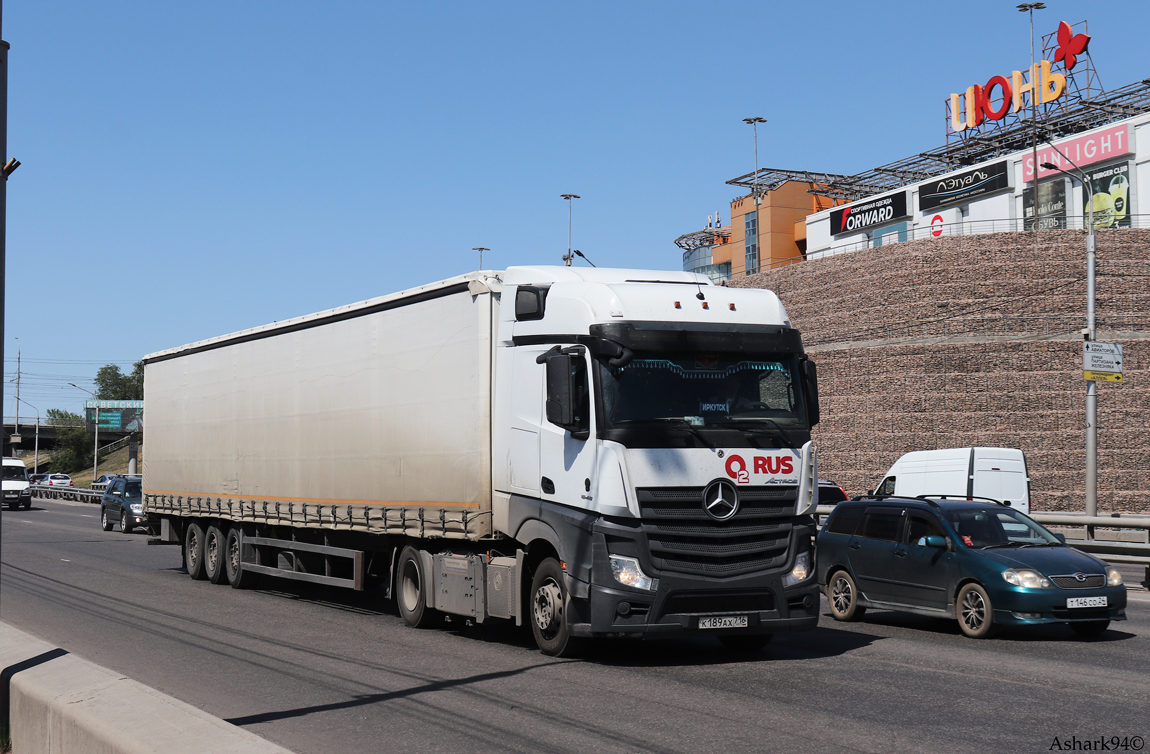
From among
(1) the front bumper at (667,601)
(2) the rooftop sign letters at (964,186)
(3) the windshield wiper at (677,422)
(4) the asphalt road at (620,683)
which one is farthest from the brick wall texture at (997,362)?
(3) the windshield wiper at (677,422)

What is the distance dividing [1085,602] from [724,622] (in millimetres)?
4430

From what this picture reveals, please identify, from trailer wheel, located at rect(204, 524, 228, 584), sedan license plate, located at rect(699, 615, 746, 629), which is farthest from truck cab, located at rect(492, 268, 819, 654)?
trailer wheel, located at rect(204, 524, 228, 584)

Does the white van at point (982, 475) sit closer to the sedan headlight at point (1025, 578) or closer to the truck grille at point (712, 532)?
the sedan headlight at point (1025, 578)

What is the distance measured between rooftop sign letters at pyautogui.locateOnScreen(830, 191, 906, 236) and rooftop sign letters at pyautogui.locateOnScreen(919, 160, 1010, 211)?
209 cm

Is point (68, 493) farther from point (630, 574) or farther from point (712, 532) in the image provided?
point (712, 532)

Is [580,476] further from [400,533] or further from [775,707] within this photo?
[400,533]

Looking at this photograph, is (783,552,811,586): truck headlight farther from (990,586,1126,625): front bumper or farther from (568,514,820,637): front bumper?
(990,586,1126,625): front bumper

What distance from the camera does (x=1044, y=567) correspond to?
473 inches

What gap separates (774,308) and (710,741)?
5042mm

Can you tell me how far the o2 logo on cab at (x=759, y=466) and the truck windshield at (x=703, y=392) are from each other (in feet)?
0.98

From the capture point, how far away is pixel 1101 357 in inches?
1097

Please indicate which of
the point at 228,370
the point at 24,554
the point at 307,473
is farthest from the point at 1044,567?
the point at 24,554

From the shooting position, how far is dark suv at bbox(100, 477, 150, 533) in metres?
36.3

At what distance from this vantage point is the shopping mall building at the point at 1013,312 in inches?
1783
